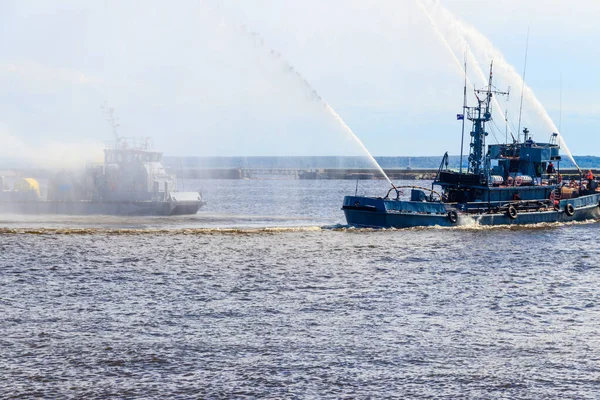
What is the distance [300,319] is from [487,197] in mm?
37721

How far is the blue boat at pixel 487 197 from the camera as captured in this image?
58875mm

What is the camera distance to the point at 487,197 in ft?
206

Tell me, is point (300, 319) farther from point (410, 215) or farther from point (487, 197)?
point (487, 197)

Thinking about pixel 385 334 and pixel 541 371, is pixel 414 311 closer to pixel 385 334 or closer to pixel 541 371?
pixel 385 334

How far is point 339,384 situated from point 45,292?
1841cm

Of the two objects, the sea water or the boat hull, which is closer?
the sea water

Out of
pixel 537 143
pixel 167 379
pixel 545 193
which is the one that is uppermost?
pixel 537 143

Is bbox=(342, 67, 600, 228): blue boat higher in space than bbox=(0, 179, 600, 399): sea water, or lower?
higher

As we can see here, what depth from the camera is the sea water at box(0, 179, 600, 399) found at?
2119 centimetres

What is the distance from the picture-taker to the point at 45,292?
34.5 m

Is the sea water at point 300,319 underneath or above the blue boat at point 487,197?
underneath

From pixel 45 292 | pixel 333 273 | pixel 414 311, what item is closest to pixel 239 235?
pixel 333 273

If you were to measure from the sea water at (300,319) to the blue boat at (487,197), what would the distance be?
485 cm

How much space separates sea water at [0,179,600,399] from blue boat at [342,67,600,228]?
4.85 m
